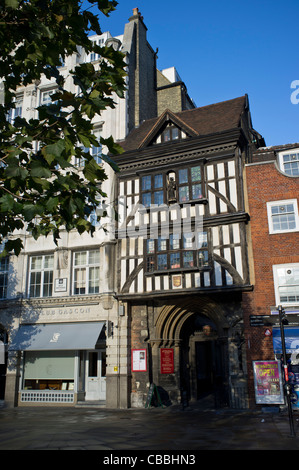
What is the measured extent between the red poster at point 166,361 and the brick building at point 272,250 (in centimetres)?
356

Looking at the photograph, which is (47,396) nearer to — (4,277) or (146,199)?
(4,277)

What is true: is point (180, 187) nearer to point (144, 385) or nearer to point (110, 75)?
point (144, 385)

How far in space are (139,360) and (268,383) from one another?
18.2 ft

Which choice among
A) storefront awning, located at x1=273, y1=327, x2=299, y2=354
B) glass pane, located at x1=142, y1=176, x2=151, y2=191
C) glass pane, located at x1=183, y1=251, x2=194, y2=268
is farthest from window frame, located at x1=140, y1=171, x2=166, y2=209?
storefront awning, located at x1=273, y1=327, x2=299, y2=354

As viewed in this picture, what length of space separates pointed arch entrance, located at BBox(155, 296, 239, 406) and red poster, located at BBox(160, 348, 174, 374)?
0.88 feet

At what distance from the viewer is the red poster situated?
17.8m

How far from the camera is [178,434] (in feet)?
36.8

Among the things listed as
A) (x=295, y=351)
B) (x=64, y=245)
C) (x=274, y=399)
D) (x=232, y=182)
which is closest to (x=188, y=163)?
(x=232, y=182)

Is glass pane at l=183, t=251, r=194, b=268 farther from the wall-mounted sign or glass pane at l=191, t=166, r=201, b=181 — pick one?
the wall-mounted sign

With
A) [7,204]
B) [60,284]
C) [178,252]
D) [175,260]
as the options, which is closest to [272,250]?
[178,252]

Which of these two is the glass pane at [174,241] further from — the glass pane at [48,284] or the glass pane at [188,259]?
the glass pane at [48,284]

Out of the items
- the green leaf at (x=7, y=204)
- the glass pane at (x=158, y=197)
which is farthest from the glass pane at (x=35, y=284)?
the green leaf at (x=7, y=204)

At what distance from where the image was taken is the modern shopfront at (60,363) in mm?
19312
